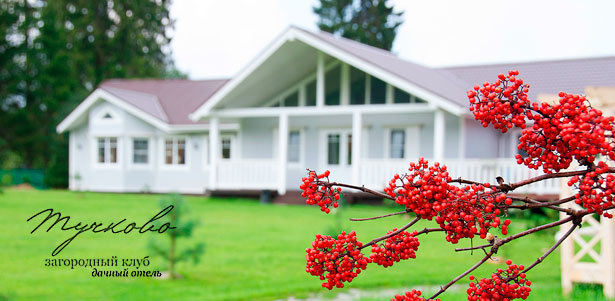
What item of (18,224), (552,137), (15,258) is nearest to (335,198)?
(552,137)

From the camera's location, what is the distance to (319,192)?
76.9 inches

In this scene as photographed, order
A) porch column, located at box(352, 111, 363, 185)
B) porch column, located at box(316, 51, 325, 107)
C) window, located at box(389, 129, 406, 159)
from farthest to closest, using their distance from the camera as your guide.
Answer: window, located at box(389, 129, 406, 159) < porch column, located at box(316, 51, 325, 107) < porch column, located at box(352, 111, 363, 185)

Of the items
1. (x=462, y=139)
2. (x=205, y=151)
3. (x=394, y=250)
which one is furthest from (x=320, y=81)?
(x=394, y=250)

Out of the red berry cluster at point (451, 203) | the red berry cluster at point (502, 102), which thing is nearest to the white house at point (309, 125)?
the red berry cluster at point (502, 102)

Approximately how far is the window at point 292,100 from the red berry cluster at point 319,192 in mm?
18237

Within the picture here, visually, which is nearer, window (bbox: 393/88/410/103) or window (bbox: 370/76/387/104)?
window (bbox: 393/88/410/103)

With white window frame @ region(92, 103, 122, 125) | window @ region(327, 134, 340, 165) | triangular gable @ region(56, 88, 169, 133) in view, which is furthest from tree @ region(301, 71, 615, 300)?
white window frame @ region(92, 103, 122, 125)

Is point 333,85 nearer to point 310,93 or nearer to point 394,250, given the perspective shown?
point 310,93

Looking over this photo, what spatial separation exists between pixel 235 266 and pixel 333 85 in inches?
463

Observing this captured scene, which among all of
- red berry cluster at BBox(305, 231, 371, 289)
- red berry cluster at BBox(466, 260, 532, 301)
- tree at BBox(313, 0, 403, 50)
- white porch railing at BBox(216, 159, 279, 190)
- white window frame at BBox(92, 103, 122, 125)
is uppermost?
tree at BBox(313, 0, 403, 50)

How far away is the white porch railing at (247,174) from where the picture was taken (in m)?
19.6

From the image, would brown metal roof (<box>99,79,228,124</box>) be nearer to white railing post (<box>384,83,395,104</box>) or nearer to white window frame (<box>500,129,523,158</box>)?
white railing post (<box>384,83,395,104</box>)

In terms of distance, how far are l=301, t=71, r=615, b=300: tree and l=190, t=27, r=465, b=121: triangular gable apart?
46.8ft

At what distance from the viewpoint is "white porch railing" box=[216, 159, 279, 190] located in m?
19.6
